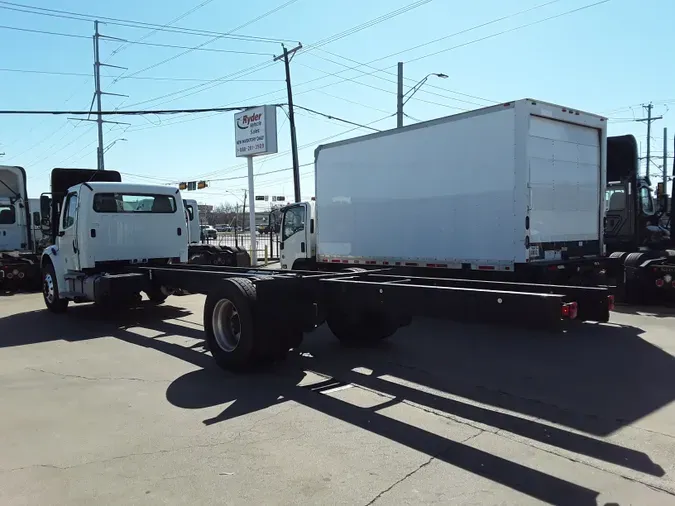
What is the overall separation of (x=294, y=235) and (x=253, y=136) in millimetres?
13096

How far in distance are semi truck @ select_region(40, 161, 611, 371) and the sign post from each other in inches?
439

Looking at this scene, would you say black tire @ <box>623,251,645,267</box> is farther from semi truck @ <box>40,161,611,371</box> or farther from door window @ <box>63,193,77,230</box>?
door window @ <box>63,193,77,230</box>

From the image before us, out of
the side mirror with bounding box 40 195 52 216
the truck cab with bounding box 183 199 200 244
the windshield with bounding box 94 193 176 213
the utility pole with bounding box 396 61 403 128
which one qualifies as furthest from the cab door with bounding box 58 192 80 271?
the utility pole with bounding box 396 61 403 128

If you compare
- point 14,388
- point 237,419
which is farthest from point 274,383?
point 14,388

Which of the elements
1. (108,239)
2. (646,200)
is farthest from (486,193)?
(646,200)

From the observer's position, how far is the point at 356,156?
11.7 m

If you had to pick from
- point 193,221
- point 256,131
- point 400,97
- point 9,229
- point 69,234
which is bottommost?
point 69,234

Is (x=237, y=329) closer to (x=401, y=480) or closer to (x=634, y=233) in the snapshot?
(x=401, y=480)

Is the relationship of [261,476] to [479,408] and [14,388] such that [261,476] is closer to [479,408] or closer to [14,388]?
[479,408]

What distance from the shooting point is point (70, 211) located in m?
10.9

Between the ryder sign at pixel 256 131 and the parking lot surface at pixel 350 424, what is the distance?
18154 millimetres

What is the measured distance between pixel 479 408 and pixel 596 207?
660cm

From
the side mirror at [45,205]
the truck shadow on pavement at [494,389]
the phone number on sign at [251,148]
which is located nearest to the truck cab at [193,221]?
the phone number on sign at [251,148]

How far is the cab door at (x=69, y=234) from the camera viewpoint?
10594 mm
